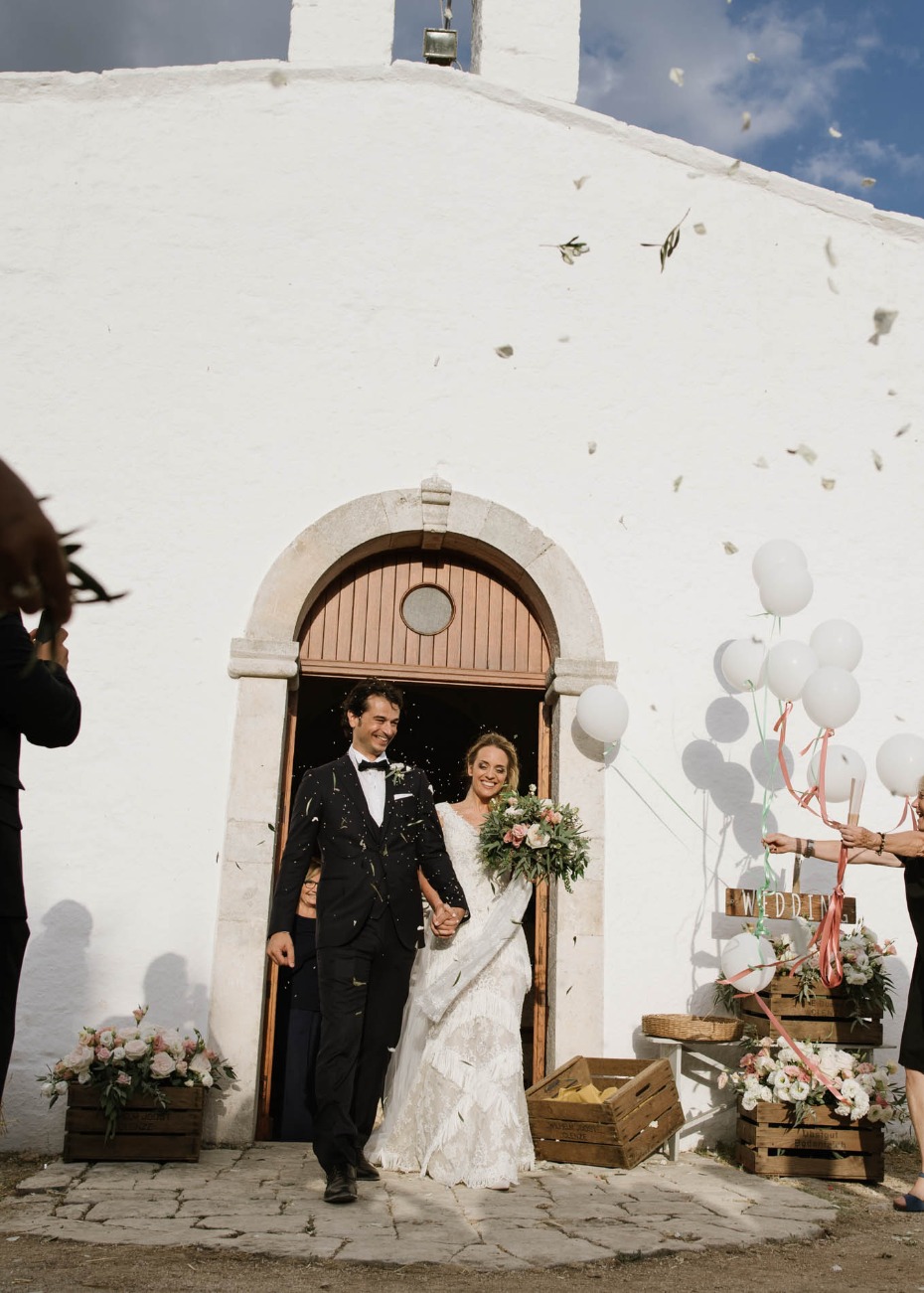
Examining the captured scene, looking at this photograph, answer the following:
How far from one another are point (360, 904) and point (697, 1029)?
183 centimetres

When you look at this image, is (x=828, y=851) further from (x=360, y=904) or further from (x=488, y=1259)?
(x=488, y=1259)

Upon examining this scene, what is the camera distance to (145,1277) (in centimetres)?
333

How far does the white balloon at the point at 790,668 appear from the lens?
18.7ft

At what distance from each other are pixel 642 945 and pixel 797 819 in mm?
1079

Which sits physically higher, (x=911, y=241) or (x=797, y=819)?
(x=911, y=241)

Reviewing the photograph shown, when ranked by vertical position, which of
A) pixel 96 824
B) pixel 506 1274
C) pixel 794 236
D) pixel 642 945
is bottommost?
pixel 506 1274

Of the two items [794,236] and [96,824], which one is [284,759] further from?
[794,236]

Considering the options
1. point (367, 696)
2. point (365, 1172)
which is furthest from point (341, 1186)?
point (367, 696)

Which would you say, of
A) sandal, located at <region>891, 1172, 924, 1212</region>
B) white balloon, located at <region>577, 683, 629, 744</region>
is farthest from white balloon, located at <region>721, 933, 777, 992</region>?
white balloon, located at <region>577, 683, 629, 744</region>

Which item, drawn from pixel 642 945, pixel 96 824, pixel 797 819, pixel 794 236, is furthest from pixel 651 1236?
pixel 794 236

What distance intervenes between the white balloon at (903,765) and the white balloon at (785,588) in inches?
31.7

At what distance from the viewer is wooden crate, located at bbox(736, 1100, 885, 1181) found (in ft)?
17.1

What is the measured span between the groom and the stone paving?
11.7 inches

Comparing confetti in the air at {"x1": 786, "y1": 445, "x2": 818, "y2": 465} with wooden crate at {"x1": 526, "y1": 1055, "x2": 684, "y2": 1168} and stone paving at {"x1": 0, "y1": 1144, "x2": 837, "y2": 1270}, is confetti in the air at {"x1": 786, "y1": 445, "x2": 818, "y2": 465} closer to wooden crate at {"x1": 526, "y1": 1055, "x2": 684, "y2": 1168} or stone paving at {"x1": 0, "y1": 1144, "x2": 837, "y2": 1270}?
wooden crate at {"x1": 526, "y1": 1055, "x2": 684, "y2": 1168}
